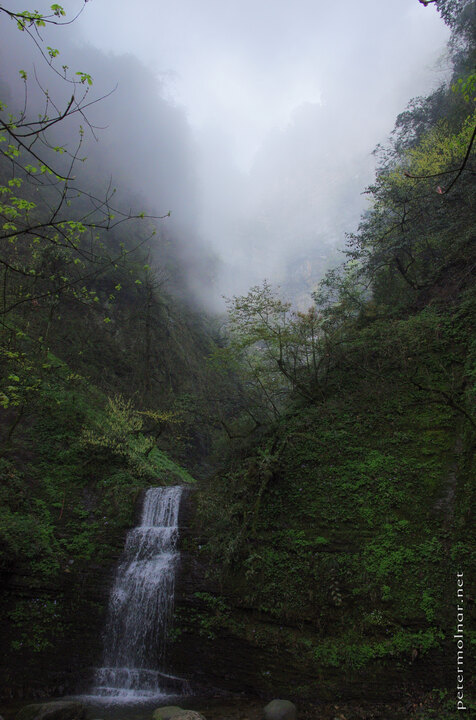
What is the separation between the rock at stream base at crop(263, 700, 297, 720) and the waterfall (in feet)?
7.78

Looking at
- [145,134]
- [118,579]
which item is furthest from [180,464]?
[145,134]

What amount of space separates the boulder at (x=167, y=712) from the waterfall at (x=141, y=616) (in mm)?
1072

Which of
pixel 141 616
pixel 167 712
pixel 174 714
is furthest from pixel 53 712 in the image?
pixel 141 616

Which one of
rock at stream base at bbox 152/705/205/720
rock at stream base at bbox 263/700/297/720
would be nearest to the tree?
rock at stream base at bbox 152/705/205/720

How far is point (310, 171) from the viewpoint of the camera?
11500cm

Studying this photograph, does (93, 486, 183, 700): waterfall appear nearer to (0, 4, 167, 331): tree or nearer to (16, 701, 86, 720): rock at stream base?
(16, 701, 86, 720): rock at stream base

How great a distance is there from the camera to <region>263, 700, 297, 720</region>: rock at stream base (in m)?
6.29

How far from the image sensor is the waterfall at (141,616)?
823 centimetres

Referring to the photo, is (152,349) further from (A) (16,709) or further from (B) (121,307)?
(A) (16,709)

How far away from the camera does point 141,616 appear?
357 inches

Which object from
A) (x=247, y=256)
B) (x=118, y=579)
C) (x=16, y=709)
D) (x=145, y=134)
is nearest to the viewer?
(x=16, y=709)

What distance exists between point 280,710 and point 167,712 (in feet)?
6.50

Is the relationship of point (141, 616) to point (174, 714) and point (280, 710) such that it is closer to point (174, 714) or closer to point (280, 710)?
point (174, 714)

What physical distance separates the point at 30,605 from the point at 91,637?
1.61m
